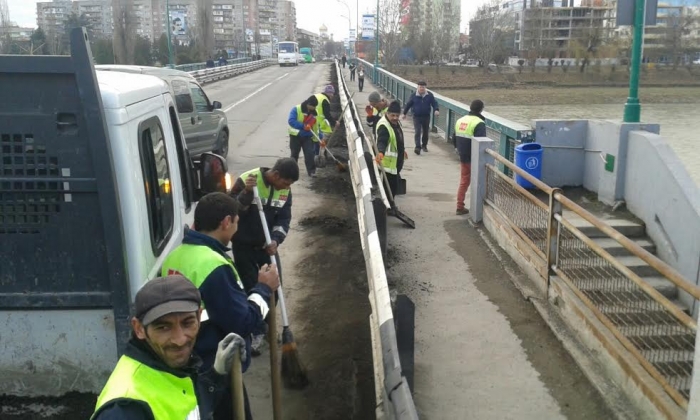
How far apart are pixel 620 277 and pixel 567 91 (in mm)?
68284

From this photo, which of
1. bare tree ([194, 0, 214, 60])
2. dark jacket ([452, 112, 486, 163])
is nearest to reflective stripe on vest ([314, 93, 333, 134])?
dark jacket ([452, 112, 486, 163])

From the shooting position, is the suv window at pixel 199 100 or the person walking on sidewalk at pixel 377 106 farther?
the suv window at pixel 199 100

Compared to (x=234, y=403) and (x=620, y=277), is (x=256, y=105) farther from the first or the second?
(x=234, y=403)

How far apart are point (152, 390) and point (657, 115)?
46095 millimetres

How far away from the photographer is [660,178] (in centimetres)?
757

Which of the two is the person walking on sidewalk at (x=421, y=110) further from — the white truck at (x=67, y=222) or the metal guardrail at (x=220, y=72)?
the metal guardrail at (x=220, y=72)

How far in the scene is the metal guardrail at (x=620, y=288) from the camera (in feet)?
14.3

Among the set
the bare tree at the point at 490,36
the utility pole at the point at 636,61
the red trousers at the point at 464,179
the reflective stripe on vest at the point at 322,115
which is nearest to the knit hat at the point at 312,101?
the reflective stripe on vest at the point at 322,115

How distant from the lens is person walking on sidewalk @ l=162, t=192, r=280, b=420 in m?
3.31

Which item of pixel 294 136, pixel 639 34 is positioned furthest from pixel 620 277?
pixel 294 136

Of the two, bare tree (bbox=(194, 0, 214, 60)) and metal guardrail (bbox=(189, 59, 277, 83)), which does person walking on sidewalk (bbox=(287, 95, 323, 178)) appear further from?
bare tree (bbox=(194, 0, 214, 60))

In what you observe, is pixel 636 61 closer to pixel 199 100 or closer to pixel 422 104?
pixel 422 104

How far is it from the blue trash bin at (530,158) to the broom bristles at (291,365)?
522 centimetres

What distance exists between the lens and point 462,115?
15984 millimetres
